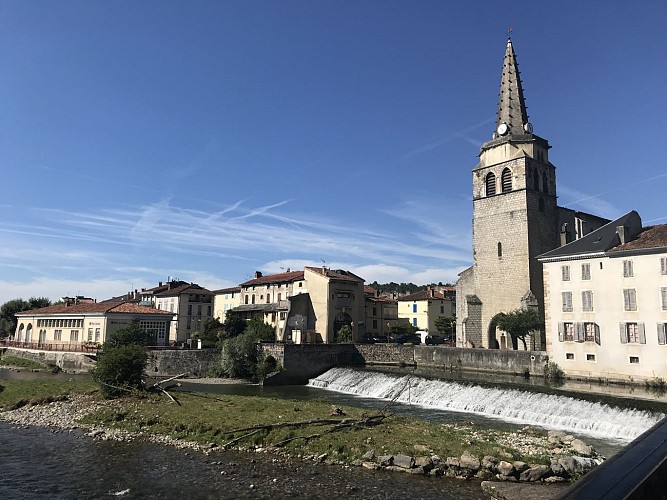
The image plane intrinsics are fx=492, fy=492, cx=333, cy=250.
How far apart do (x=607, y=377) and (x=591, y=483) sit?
33.7 m

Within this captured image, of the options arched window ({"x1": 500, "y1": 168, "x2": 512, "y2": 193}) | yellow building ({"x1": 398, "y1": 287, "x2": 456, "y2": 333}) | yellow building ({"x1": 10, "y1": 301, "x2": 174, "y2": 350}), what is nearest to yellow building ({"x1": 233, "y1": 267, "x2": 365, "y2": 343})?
yellow building ({"x1": 10, "y1": 301, "x2": 174, "y2": 350})

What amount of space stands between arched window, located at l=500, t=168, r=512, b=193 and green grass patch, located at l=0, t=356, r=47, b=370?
51.5 m

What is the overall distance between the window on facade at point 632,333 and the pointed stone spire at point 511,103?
2884 cm

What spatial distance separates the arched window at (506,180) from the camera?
178 ft

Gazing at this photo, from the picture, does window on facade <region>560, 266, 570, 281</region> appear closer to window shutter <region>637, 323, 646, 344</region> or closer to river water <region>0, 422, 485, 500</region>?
window shutter <region>637, 323, 646, 344</region>

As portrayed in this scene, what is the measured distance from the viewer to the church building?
51.2 metres

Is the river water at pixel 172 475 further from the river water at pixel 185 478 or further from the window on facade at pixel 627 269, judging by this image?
the window on facade at pixel 627 269

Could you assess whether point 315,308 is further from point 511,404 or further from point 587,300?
point 511,404

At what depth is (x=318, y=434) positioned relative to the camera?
63.6ft

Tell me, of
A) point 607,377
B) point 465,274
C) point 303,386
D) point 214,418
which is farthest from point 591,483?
point 465,274

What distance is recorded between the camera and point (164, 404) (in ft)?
83.7

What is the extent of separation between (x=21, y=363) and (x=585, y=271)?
55214 millimetres

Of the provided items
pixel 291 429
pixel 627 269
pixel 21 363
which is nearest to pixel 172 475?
pixel 291 429

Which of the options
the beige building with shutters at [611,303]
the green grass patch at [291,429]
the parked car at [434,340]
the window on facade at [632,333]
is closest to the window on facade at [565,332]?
the beige building with shutters at [611,303]
